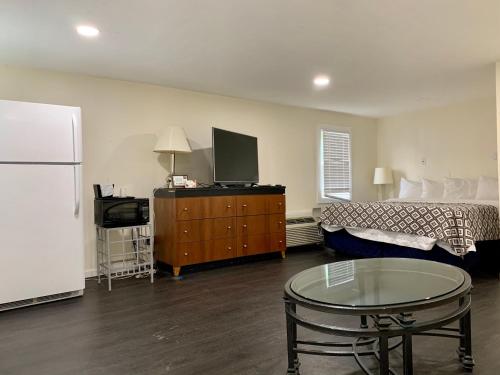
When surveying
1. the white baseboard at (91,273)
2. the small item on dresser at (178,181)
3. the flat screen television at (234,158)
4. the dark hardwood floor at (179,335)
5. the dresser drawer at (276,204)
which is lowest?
the dark hardwood floor at (179,335)

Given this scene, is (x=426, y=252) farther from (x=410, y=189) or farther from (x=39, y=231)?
(x=39, y=231)

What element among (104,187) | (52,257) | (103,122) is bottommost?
(52,257)

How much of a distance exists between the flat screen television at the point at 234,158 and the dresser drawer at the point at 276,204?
1.19 ft

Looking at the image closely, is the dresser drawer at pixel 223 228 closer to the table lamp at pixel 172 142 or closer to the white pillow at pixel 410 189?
the table lamp at pixel 172 142

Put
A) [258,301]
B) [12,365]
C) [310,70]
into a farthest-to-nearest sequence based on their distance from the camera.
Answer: [310,70] → [258,301] → [12,365]

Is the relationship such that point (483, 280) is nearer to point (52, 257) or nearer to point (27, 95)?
point (52, 257)

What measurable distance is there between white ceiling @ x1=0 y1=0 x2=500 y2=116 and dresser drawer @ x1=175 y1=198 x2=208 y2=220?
1.46 m

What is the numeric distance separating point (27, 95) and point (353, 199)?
17.9 ft

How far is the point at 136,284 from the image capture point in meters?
3.85

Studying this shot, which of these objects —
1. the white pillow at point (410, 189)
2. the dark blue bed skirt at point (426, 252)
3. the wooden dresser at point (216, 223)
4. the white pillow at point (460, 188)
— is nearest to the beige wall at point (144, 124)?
the wooden dresser at point (216, 223)

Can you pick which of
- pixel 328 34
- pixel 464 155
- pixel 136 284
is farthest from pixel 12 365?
pixel 464 155

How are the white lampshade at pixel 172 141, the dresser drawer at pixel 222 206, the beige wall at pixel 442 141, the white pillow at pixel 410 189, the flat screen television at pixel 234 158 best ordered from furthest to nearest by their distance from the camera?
the white pillow at pixel 410 189, the beige wall at pixel 442 141, the flat screen television at pixel 234 158, the dresser drawer at pixel 222 206, the white lampshade at pixel 172 141

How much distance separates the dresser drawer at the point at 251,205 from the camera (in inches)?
183

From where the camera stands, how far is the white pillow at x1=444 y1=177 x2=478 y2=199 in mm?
5320
